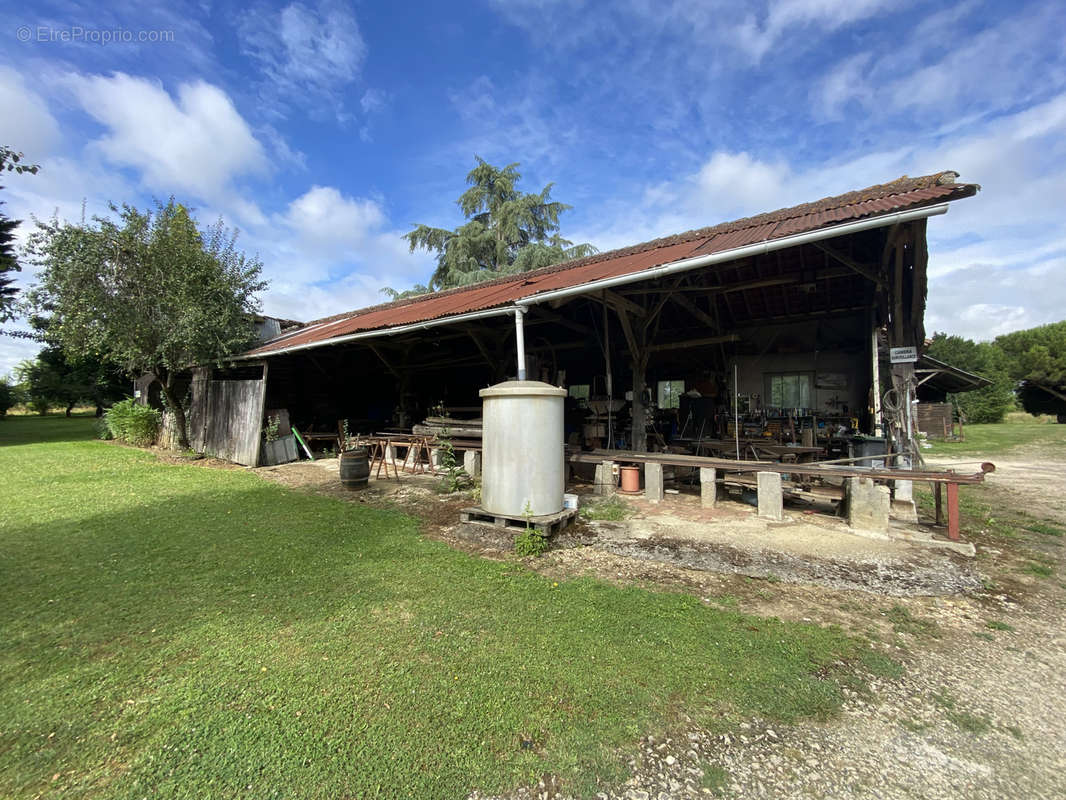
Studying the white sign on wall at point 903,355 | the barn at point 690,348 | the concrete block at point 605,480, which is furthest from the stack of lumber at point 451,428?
the white sign on wall at point 903,355

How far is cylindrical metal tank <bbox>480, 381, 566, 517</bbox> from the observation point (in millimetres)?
4570

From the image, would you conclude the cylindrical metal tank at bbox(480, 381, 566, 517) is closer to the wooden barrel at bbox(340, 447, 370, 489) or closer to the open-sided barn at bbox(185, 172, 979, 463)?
the open-sided barn at bbox(185, 172, 979, 463)

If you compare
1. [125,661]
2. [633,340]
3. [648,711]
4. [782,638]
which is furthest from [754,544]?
[125,661]

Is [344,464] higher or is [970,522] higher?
[344,464]

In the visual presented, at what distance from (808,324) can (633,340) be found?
4250mm

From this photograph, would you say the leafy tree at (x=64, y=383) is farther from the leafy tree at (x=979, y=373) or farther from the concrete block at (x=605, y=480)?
the leafy tree at (x=979, y=373)

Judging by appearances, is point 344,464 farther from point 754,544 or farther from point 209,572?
point 754,544

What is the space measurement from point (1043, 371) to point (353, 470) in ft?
144

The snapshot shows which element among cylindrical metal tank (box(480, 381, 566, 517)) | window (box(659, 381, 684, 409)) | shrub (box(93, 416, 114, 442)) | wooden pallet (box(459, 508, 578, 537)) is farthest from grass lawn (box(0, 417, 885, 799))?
shrub (box(93, 416, 114, 442))

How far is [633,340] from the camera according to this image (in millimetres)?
7562

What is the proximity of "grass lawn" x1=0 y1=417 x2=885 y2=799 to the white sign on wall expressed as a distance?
15.0 feet

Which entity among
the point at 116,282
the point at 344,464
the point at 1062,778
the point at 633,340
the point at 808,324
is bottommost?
the point at 1062,778

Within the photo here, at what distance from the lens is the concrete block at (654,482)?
20.2 feet

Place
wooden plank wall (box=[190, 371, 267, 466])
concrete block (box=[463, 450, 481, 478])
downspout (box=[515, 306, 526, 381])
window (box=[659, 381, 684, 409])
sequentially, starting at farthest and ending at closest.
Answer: window (box=[659, 381, 684, 409]), wooden plank wall (box=[190, 371, 267, 466]), concrete block (box=[463, 450, 481, 478]), downspout (box=[515, 306, 526, 381])
